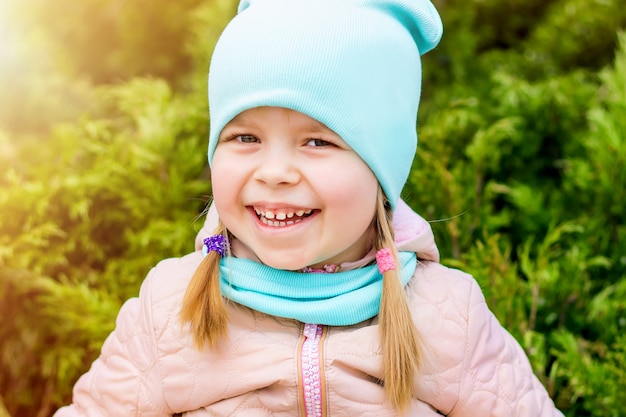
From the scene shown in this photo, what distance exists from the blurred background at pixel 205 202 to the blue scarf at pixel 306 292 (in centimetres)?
69

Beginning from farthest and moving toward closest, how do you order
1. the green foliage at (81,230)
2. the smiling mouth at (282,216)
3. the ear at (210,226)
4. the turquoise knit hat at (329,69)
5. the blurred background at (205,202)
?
the green foliage at (81,230) → the blurred background at (205,202) → the ear at (210,226) → the smiling mouth at (282,216) → the turquoise knit hat at (329,69)

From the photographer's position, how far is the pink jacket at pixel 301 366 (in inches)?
68.1

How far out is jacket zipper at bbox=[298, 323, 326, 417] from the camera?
171 cm

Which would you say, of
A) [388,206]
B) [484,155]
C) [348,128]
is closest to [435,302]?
[388,206]

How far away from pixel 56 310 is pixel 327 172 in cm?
152

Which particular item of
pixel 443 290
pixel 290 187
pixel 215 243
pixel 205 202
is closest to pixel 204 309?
pixel 215 243

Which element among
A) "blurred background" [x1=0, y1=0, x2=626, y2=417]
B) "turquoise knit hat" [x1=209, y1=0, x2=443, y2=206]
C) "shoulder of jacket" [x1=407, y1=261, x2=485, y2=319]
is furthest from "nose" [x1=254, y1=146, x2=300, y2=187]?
"blurred background" [x1=0, y1=0, x2=626, y2=417]

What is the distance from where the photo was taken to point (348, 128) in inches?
62.3

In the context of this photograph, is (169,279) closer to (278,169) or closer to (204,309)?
(204,309)

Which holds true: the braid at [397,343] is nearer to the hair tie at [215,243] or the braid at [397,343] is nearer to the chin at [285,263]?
the chin at [285,263]

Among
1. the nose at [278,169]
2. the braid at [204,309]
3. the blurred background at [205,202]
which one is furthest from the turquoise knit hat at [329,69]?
the blurred background at [205,202]

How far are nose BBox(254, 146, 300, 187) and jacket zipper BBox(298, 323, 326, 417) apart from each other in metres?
0.43

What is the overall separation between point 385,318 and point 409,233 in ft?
0.91

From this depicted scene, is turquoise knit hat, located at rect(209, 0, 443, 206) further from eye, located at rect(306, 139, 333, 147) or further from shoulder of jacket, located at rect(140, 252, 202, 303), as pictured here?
shoulder of jacket, located at rect(140, 252, 202, 303)
